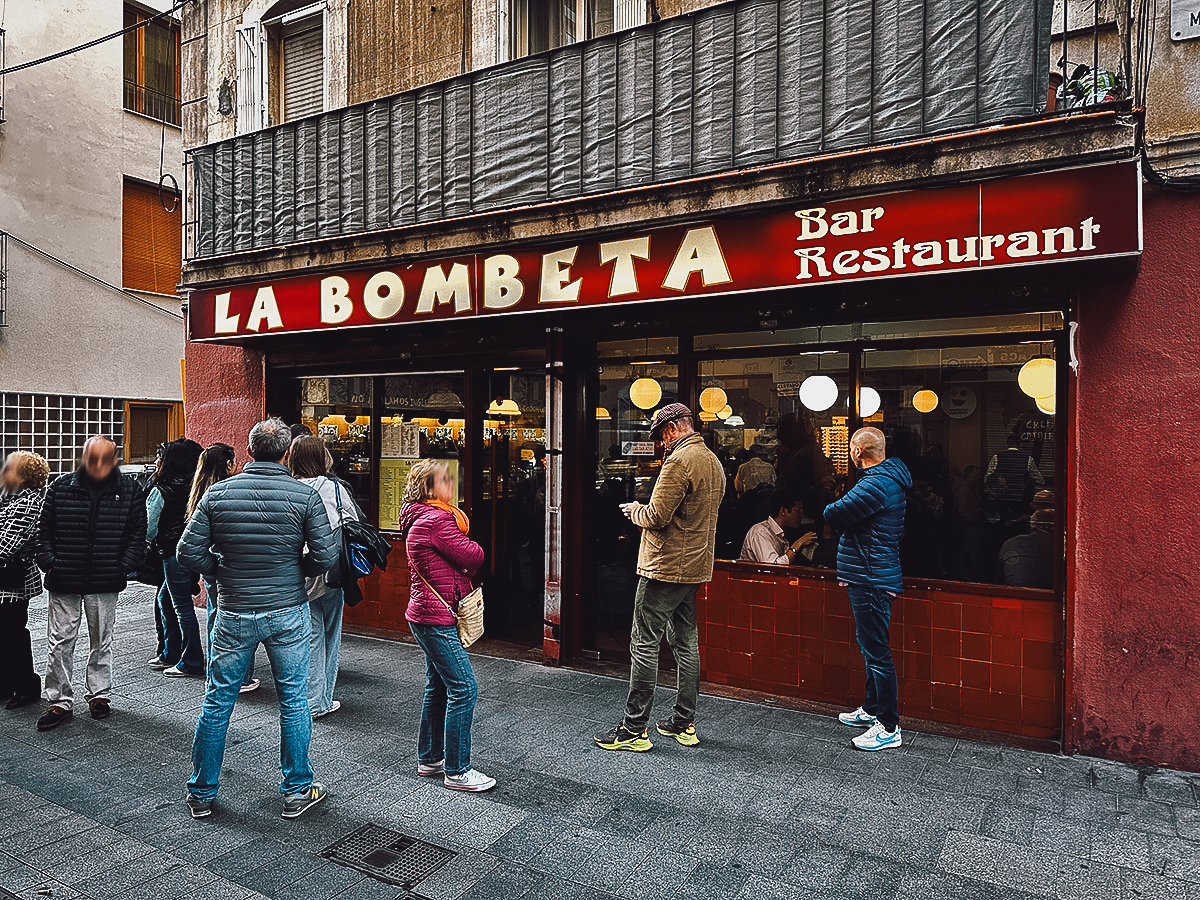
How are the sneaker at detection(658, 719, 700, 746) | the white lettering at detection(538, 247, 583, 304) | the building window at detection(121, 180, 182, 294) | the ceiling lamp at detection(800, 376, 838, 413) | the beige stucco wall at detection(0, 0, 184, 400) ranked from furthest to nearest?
the building window at detection(121, 180, 182, 294) < the beige stucco wall at detection(0, 0, 184, 400) < the white lettering at detection(538, 247, 583, 304) < the ceiling lamp at detection(800, 376, 838, 413) < the sneaker at detection(658, 719, 700, 746)

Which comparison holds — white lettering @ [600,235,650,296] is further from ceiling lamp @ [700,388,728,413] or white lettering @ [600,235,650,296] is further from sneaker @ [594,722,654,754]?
sneaker @ [594,722,654,754]

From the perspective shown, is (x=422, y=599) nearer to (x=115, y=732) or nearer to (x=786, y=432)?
(x=115, y=732)

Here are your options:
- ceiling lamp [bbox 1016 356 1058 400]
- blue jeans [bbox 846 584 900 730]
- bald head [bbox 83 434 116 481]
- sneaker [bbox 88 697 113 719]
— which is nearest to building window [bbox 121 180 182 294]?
bald head [bbox 83 434 116 481]

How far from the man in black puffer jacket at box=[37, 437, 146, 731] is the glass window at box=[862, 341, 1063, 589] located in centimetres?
553

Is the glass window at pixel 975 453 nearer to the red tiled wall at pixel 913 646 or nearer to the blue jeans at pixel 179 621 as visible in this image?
the red tiled wall at pixel 913 646

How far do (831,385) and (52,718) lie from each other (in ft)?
20.0

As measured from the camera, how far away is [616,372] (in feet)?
23.5

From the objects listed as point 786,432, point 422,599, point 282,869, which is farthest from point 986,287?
point 282,869

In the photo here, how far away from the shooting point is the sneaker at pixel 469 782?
445cm

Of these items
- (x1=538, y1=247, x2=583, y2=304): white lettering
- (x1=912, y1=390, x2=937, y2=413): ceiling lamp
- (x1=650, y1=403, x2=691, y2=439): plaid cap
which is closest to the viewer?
(x1=650, y1=403, x2=691, y2=439): plaid cap

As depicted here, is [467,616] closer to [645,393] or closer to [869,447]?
[869,447]

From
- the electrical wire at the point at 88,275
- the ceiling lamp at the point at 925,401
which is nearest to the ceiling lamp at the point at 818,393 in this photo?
the ceiling lamp at the point at 925,401

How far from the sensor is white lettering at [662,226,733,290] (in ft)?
18.5

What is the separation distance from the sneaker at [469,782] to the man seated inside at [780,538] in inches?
110
